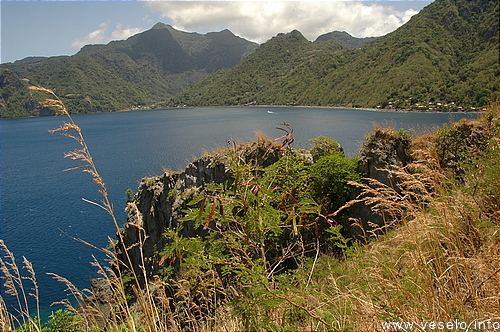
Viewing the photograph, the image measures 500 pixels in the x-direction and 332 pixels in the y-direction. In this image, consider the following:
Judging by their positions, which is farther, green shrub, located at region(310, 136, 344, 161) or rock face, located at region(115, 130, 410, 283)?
green shrub, located at region(310, 136, 344, 161)

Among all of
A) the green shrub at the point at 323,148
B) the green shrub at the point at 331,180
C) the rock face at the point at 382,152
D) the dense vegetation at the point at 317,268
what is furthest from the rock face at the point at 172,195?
the dense vegetation at the point at 317,268

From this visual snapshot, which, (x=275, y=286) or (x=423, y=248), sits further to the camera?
(x=423, y=248)

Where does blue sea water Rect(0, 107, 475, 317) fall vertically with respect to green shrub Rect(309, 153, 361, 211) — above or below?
below

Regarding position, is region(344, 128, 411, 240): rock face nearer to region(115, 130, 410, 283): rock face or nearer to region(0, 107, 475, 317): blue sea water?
region(115, 130, 410, 283): rock face

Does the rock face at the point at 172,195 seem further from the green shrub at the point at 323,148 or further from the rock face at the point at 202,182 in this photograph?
the green shrub at the point at 323,148

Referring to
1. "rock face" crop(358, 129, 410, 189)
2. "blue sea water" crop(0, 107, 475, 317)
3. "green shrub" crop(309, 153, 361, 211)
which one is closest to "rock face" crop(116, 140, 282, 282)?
"blue sea water" crop(0, 107, 475, 317)

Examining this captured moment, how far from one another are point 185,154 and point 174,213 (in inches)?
1227

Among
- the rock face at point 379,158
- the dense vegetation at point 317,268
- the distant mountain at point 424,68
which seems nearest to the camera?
the dense vegetation at point 317,268

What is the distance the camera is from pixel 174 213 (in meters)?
12.6

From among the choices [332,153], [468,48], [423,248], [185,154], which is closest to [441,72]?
[468,48]

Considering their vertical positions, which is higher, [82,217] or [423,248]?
[423,248]

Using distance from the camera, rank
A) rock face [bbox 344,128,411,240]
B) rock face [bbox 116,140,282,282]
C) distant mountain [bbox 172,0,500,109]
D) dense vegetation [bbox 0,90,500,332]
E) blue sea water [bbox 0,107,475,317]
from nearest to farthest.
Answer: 1. dense vegetation [bbox 0,90,500,332]
2. rock face [bbox 344,128,411,240]
3. rock face [bbox 116,140,282,282]
4. blue sea water [bbox 0,107,475,317]
5. distant mountain [bbox 172,0,500,109]

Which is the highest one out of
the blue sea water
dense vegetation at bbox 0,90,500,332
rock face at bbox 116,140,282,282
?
dense vegetation at bbox 0,90,500,332

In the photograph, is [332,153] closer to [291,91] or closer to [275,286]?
[275,286]
